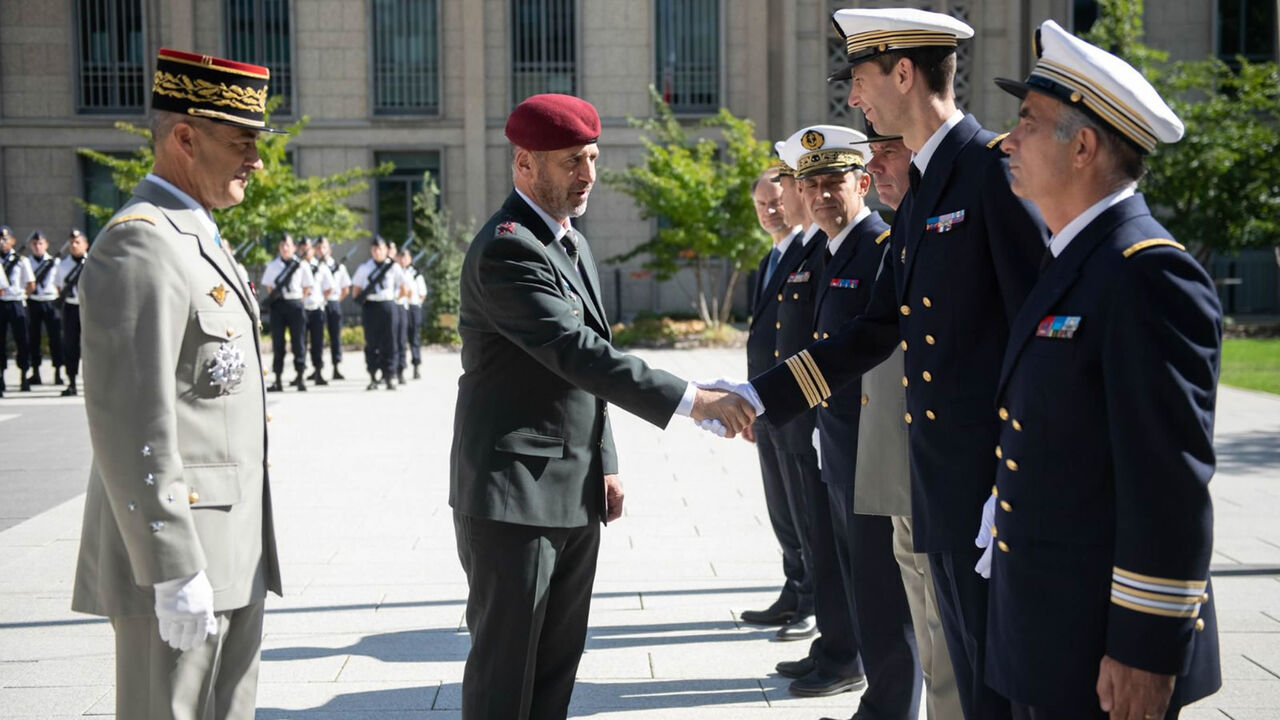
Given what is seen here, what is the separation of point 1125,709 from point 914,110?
1.92 m

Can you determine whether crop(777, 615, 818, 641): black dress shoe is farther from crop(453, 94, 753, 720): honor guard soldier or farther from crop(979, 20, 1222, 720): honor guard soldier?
crop(979, 20, 1222, 720): honor guard soldier

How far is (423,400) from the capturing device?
53.7 feet

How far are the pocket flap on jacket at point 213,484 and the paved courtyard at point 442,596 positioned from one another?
1978mm

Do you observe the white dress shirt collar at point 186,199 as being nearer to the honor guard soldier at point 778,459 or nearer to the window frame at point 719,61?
the honor guard soldier at point 778,459

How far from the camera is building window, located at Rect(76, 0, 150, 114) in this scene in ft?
100

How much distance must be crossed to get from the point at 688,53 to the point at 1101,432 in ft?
97.7

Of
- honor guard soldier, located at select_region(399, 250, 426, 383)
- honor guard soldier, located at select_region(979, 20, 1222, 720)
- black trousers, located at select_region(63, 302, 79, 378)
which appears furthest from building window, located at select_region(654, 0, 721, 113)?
honor guard soldier, located at select_region(979, 20, 1222, 720)

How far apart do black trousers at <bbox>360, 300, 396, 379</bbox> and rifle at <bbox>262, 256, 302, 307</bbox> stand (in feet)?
4.20

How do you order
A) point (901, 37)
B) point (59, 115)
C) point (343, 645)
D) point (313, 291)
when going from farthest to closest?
point (59, 115) < point (313, 291) < point (343, 645) < point (901, 37)

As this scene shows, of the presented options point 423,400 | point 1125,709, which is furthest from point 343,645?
point 423,400

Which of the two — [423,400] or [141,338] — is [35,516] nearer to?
[141,338]

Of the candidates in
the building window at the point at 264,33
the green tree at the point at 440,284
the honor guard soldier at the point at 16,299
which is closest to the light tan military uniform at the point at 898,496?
the honor guard soldier at the point at 16,299

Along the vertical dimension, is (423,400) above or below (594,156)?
below

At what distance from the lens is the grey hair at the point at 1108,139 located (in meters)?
2.69
